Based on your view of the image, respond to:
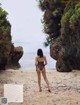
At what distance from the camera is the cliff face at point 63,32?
75.3 feet

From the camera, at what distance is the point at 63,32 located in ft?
80.0

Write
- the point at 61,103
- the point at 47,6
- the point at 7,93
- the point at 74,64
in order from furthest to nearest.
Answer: the point at 47,6 < the point at 74,64 < the point at 61,103 < the point at 7,93

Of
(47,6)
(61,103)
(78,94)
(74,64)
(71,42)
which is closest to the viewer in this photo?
(61,103)

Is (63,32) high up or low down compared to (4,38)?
up

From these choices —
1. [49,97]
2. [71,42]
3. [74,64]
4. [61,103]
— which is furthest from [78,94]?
[74,64]

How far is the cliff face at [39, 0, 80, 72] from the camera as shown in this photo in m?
22.9

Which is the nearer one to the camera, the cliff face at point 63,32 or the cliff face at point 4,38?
the cliff face at point 63,32

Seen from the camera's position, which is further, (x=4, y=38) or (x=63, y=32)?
(x=63, y=32)

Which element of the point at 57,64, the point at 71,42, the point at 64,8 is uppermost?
the point at 64,8

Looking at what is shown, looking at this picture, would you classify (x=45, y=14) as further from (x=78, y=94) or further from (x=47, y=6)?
(x=78, y=94)

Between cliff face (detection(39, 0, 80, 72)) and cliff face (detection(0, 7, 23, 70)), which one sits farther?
cliff face (detection(0, 7, 23, 70))

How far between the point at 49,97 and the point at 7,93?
5903 mm

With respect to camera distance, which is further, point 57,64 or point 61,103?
point 57,64

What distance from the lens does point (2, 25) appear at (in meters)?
25.2
